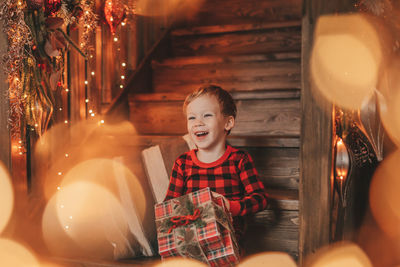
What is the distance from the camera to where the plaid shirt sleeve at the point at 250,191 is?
4.68 ft

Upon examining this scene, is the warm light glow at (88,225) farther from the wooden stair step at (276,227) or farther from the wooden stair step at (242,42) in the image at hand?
the wooden stair step at (242,42)

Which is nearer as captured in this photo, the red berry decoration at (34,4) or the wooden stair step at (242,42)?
the red berry decoration at (34,4)

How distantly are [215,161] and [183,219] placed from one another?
0.39 metres

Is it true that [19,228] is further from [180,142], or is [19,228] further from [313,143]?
[313,143]

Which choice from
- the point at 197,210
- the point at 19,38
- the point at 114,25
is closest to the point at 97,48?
the point at 114,25

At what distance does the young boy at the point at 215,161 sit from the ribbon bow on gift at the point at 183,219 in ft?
0.95

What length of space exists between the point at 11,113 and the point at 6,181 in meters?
0.26

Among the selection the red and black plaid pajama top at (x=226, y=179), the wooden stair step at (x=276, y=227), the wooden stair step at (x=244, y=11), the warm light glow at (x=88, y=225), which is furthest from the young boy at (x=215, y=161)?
the wooden stair step at (x=244, y=11)

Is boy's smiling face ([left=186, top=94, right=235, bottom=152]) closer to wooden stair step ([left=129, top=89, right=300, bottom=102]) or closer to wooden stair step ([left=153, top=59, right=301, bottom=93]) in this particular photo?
wooden stair step ([left=129, top=89, right=300, bottom=102])

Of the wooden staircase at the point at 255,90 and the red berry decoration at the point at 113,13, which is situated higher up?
the red berry decoration at the point at 113,13

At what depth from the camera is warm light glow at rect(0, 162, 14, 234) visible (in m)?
1.45

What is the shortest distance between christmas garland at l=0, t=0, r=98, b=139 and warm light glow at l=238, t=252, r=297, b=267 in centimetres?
93

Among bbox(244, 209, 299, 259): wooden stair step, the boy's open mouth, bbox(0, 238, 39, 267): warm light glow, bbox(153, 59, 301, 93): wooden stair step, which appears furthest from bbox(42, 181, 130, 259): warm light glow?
bbox(153, 59, 301, 93): wooden stair step

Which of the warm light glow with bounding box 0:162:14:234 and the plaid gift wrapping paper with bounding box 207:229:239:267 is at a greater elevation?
the warm light glow with bounding box 0:162:14:234
